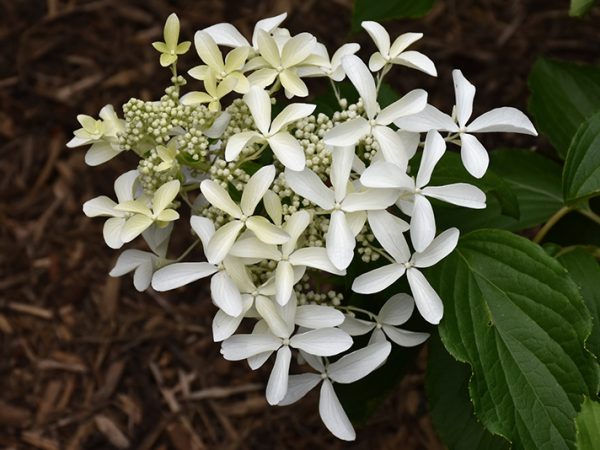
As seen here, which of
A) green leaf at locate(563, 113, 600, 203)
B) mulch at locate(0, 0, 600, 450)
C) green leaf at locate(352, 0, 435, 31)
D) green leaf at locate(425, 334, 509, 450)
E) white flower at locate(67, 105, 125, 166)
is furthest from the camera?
mulch at locate(0, 0, 600, 450)

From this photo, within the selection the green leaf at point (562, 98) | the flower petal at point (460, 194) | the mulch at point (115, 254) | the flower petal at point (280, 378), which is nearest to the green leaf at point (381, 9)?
the green leaf at point (562, 98)

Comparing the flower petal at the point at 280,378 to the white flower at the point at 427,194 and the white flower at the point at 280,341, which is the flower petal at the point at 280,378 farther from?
the white flower at the point at 427,194

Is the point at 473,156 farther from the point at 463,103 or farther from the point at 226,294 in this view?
the point at 226,294

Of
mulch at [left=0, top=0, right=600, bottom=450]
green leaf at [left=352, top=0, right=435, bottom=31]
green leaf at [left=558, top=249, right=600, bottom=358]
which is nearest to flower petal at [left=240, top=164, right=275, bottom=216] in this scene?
green leaf at [left=558, top=249, right=600, bottom=358]

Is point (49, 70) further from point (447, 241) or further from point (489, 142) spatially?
point (447, 241)

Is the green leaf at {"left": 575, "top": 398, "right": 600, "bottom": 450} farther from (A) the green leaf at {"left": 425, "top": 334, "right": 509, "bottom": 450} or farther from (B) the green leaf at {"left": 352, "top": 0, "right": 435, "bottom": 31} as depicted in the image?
(B) the green leaf at {"left": 352, "top": 0, "right": 435, "bottom": 31}

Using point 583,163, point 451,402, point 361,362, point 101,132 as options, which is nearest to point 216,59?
point 101,132
